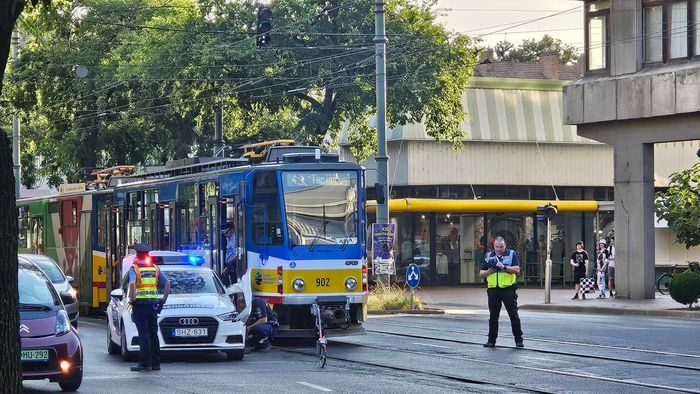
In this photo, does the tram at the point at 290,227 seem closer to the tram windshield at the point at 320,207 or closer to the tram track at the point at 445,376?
the tram windshield at the point at 320,207

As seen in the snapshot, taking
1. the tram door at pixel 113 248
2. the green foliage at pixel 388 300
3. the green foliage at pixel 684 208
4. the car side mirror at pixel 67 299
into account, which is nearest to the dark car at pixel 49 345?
the car side mirror at pixel 67 299

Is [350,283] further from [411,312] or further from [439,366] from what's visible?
[411,312]

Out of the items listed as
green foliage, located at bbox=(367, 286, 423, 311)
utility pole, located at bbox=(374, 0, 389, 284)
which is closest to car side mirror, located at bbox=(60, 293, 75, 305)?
utility pole, located at bbox=(374, 0, 389, 284)

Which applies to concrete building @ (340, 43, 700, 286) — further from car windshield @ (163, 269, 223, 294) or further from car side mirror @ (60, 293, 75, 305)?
car windshield @ (163, 269, 223, 294)

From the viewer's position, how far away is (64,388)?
55.2 feet

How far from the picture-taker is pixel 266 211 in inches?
962

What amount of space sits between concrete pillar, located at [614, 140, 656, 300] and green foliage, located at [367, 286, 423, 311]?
7303 millimetres

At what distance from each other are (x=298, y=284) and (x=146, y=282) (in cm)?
462

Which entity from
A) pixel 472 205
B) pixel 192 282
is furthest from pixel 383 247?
pixel 472 205

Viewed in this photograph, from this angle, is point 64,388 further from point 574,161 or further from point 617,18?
point 574,161

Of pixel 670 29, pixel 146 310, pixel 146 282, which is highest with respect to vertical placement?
pixel 670 29

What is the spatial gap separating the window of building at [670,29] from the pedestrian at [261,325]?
64.3 feet

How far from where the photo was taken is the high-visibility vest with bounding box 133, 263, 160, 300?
19.5m

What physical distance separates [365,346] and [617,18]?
773 inches
